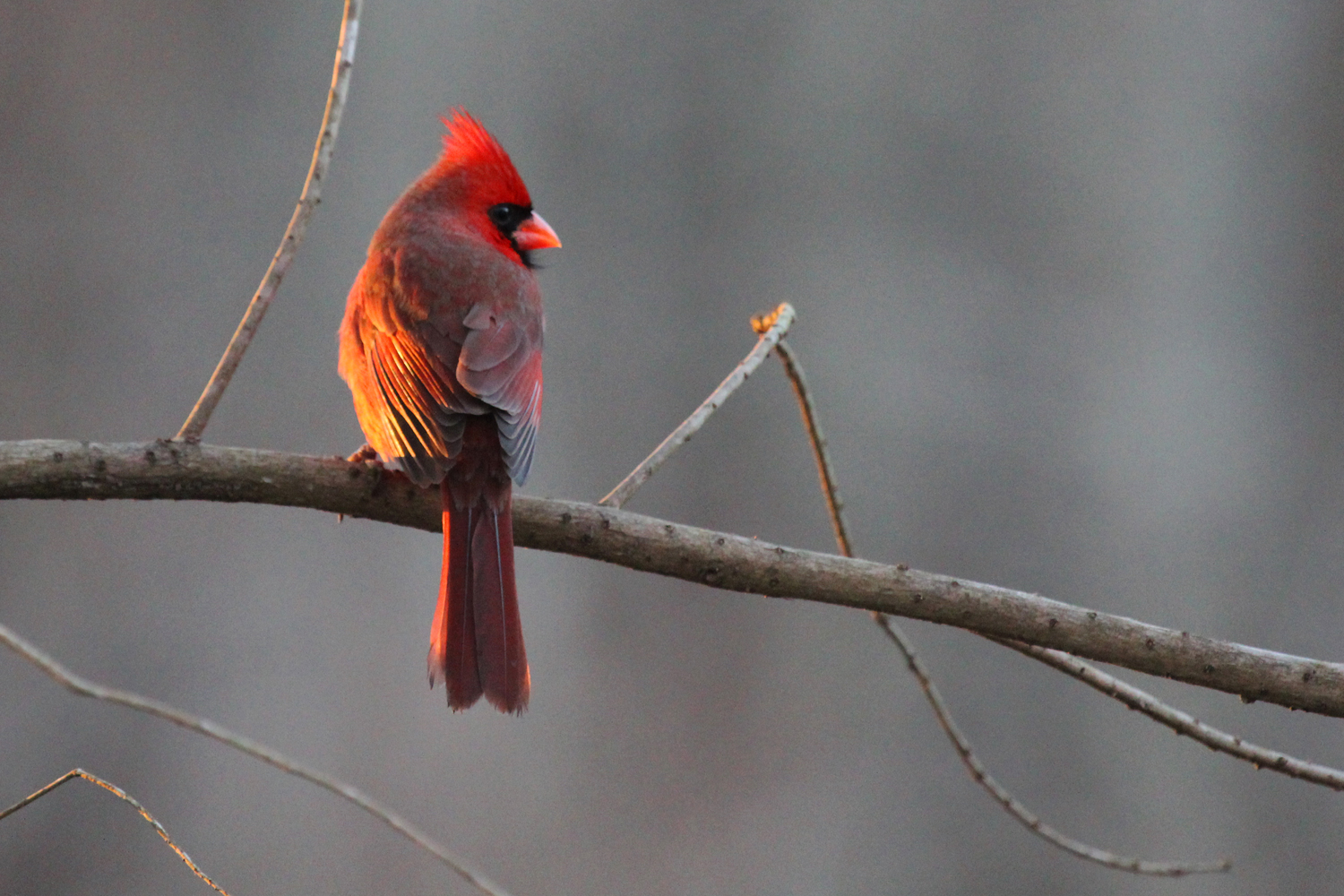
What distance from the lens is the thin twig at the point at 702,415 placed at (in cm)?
189

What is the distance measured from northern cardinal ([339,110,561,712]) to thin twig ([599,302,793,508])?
0.66 feet

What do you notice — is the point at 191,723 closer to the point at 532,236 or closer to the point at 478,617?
the point at 478,617

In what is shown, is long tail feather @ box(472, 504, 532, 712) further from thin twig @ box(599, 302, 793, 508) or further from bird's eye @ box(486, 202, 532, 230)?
bird's eye @ box(486, 202, 532, 230)

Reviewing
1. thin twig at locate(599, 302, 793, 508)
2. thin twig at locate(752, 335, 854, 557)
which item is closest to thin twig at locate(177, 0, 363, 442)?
thin twig at locate(599, 302, 793, 508)

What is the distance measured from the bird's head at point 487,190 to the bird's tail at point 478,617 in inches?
41.1

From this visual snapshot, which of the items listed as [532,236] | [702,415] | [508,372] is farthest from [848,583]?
[532,236]

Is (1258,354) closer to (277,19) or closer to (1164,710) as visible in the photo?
(1164,710)

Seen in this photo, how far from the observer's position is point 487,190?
9.33 feet

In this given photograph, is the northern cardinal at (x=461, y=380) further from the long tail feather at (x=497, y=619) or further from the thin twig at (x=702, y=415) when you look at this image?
the thin twig at (x=702, y=415)

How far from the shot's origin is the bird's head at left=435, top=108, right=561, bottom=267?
2.83 meters

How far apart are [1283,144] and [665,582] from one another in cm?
370

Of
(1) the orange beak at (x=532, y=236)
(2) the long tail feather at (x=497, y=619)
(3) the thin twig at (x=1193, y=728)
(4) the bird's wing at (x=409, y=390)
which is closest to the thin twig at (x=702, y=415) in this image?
(2) the long tail feather at (x=497, y=619)

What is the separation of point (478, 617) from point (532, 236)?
1.23m

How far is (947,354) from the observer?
5316mm
